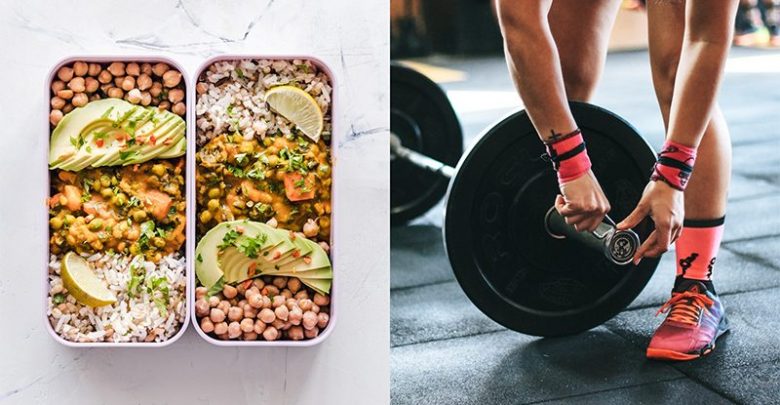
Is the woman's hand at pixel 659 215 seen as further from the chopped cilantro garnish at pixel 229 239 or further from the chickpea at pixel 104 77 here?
the chickpea at pixel 104 77

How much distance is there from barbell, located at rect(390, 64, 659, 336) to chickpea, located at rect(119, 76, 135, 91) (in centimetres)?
95

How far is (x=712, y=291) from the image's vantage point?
104 inches

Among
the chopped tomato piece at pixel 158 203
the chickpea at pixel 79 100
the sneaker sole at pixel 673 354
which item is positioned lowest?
the sneaker sole at pixel 673 354

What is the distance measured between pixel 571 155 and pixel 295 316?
2.89 ft

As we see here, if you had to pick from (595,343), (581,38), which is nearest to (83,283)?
(581,38)

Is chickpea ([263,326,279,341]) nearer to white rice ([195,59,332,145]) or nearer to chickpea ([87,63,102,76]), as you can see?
white rice ([195,59,332,145])

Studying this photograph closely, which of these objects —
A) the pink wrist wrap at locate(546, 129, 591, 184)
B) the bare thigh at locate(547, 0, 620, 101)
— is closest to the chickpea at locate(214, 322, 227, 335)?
the pink wrist wrap at locate(546, 129, 591, 184)

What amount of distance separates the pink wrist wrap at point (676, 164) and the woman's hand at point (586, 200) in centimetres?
16

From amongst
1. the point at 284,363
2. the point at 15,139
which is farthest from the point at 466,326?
the point at 15,139

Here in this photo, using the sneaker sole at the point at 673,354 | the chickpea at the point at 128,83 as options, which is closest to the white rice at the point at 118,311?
the chickpea at the point at 128,83

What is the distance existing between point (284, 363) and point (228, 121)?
0.54 meters

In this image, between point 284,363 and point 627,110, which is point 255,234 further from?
point 627,110

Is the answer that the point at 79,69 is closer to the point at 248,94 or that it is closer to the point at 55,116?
the point at 55,116

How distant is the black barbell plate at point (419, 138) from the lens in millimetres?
4020
